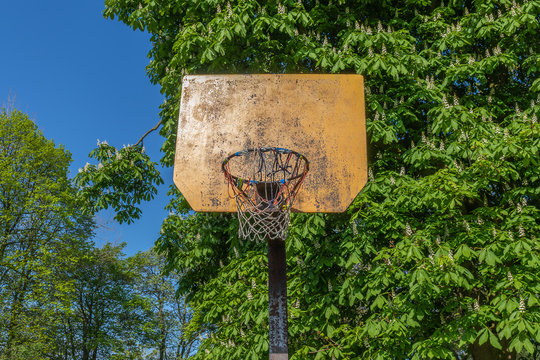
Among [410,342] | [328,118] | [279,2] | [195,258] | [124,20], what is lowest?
[410,342]

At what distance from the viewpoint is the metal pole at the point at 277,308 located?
549 cm

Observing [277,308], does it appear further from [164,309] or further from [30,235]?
[164,309]

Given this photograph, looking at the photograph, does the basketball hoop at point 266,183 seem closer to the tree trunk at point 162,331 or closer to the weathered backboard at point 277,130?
the weathered backboard at point 277,130

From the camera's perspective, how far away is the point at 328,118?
600 cm

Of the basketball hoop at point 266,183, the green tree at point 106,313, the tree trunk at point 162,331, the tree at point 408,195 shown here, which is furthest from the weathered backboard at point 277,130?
the tree trunk at point 162,331

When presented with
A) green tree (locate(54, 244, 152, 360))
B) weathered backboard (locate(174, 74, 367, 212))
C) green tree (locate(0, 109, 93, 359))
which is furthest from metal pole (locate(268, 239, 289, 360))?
green tree (locate(54, 244, 152, 360))

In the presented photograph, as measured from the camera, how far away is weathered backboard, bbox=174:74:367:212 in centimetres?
570

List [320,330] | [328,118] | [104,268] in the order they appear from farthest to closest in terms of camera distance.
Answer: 1. [104,268]
2. [320,330]
3. [328,118]

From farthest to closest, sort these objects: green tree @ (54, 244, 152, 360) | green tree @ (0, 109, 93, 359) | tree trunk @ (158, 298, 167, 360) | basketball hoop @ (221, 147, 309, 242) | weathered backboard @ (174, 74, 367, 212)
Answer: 1. tree trunk @ (158, 298, 167, 360)
2. green tree @ (54, 244, 152, 360)
3. green tree @ (0, 109, 93, 359)
4. weathered backboard @ (174, 74, 367, 212)
5. basketball hoop @ (221, 147, 309, 242)

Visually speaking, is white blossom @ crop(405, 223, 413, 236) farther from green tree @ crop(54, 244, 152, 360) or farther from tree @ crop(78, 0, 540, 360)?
green tree @ crop(54, 244, 152, 360)

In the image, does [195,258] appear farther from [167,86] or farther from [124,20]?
[124,20]

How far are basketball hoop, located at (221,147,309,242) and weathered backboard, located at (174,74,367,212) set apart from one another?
0.15 m

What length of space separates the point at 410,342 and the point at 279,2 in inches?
230

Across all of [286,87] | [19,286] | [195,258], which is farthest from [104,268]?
[286,87]
